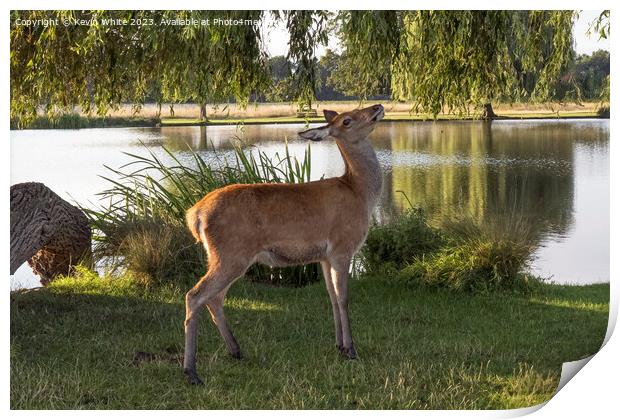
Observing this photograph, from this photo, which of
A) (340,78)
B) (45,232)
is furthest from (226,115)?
(45,232)

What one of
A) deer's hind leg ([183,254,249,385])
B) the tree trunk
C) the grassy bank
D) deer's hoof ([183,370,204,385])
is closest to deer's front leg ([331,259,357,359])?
deer's hind leg ([183,254,249,385])

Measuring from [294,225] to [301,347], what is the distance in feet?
3.68

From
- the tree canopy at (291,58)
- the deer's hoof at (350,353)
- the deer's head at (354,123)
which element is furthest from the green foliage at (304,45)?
the deer's hoof at (350,353)

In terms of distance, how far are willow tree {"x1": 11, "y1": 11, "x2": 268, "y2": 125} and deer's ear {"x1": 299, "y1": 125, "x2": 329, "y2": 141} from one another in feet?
4.12

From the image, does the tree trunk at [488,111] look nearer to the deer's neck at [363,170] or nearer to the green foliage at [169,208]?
the green foliage at [169,208]

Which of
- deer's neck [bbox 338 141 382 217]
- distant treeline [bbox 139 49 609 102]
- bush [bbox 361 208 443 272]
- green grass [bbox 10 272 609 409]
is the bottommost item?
green grass [bbox 10 272 609 409]

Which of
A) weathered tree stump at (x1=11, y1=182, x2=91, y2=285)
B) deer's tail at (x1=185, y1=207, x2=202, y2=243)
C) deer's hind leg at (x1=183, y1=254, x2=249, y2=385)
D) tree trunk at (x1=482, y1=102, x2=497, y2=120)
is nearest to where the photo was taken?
deer's hind leg at (x1=183, y1=254, x2=249, y2=385)

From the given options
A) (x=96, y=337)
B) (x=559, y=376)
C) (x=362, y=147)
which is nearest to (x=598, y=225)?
(x=559, y=376)

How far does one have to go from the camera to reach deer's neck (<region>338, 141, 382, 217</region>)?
20.1 feet

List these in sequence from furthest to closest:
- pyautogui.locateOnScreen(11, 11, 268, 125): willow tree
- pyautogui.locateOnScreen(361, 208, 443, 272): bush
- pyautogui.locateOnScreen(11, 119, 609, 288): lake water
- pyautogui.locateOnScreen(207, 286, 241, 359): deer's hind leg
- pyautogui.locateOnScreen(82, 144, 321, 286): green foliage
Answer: pyautogui.locateOnScreen(361, 208, 443, 272): bush < pyautogui.locateOnScreen(82, 144, 321, 286): green foliage < pyautogui.locateOnScreen(11, 119, 609, 288): lake water < pyautogui.locateOnScreen(11, 11, 268, 125): willow tree < pyautogui.locateOnScreen(207, 286, 241, 359): deer's hind leg

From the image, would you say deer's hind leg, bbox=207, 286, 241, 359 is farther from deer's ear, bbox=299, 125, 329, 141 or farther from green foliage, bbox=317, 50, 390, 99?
green foliage, bbox=317, 50, 390, 99

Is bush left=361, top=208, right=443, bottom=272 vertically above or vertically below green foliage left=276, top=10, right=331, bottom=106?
below

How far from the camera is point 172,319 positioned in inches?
281

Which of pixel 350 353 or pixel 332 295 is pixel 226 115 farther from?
pixel 350 353
